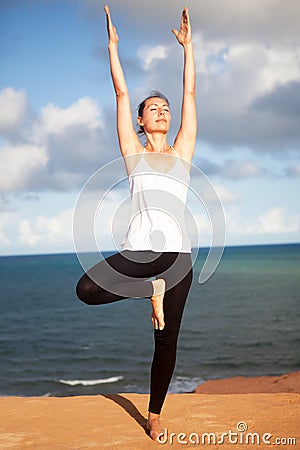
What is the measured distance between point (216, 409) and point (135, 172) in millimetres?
2172

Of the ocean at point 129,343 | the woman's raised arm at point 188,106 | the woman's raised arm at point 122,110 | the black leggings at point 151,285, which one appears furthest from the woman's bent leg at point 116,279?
the ocean at point 129,343

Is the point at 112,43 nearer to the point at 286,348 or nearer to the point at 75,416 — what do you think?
the point at 75,416

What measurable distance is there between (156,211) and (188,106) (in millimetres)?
823

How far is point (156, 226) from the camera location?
3480 millimetres

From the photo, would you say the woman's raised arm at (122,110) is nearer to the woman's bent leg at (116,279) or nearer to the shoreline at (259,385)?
the woman's bent leg at (116,279)

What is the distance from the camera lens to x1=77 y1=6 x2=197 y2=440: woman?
132 inches

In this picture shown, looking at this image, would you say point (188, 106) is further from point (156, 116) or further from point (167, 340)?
point (167, 340)

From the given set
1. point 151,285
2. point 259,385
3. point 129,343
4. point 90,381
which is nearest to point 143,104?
point 151,285

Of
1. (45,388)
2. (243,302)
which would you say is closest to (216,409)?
(45,388)

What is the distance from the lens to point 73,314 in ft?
118

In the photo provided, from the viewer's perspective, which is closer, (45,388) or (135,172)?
(135,172)

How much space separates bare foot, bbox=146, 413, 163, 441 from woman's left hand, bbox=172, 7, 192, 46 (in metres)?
2.51

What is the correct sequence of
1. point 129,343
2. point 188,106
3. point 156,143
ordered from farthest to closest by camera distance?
1. point 129,343
2. point 188,106
3. point 156,143

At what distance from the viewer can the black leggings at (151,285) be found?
3.31 meters
